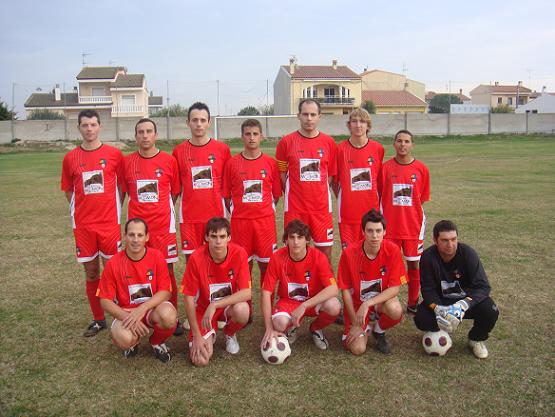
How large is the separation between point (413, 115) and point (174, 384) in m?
35.7

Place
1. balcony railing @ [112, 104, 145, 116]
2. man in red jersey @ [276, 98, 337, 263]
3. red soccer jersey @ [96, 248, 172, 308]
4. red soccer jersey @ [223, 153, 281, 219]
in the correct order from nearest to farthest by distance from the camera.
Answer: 1. red soccer jersey @ [96, 248, 172, 308]
2. red soccer jersey @ [223, 153, 281, 219]
3. man in red jersey @ [276, 98, 337, 263]
4. balcony railing @ [112, 104, 145, 116]

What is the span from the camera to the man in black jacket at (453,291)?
3678 mm

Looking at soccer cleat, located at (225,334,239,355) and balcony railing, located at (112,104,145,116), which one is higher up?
balcony railing, located at (112,104,145,116)

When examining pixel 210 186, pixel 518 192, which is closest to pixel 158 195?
pixel 210 186

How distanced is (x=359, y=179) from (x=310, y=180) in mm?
484

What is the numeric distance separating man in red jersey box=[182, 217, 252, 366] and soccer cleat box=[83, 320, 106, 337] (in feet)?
3.24

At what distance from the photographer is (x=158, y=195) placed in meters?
4.38

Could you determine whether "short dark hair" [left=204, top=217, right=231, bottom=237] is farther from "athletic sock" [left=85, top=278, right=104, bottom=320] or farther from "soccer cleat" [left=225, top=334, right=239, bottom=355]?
"athletic sock" [left=85, top=278, right=104, bottom=320]

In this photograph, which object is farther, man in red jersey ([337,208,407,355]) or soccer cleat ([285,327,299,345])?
soccer cleat ([285,327,299,345])

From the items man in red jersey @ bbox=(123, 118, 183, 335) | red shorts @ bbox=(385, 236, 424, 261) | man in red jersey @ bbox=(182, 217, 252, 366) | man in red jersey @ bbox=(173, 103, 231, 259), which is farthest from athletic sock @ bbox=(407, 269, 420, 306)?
man in red jersey @ bbox=(123, 118, 183, 335)

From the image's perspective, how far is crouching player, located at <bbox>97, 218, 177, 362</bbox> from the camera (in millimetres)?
3684

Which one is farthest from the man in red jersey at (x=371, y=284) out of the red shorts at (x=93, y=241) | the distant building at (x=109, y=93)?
the distant building at (x=109, y=93)

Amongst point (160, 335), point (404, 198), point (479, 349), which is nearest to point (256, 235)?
point (160, 335)

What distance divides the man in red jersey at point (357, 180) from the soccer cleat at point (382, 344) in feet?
3.22
